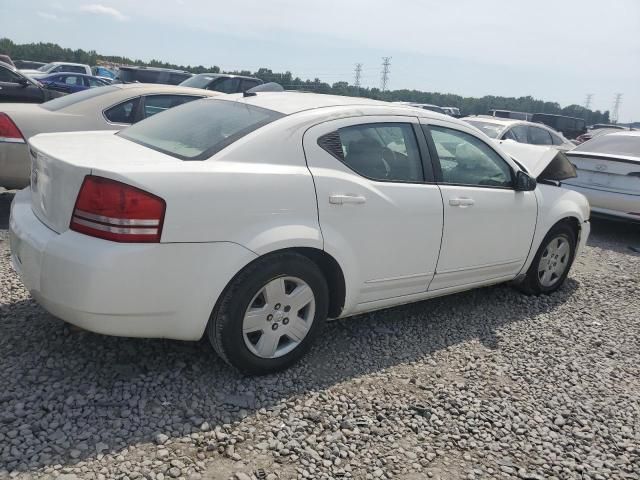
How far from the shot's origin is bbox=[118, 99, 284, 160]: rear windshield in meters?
3.15

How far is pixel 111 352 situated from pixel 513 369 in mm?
2551

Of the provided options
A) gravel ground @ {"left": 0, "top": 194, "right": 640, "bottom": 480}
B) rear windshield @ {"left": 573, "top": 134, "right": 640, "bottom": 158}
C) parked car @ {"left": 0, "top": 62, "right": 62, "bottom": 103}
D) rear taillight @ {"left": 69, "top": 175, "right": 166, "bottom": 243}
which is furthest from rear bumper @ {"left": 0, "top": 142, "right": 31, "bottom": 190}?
parked car @ {"left": 0, "top": 62, "right": 62, "bottom": 103}

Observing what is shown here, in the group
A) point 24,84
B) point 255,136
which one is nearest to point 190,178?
point 255,136

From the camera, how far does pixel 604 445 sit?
9.93 feet

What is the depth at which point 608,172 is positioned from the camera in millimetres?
7699

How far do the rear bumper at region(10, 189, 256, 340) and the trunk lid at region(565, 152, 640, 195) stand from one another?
255 inches

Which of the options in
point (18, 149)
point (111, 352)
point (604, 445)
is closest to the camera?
point (604, 445)

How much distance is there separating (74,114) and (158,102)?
966 millimetres

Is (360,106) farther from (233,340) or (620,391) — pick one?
(620,391)

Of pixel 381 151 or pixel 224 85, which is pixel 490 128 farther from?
pixel 381 151

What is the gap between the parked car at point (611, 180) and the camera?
748 centimetres

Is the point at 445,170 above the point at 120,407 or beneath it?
above

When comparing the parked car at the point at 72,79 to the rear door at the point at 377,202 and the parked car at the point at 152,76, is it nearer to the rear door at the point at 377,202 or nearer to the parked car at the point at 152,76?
the parked car at the point at 152,76

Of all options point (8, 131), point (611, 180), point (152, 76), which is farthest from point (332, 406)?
point (152, 76)
